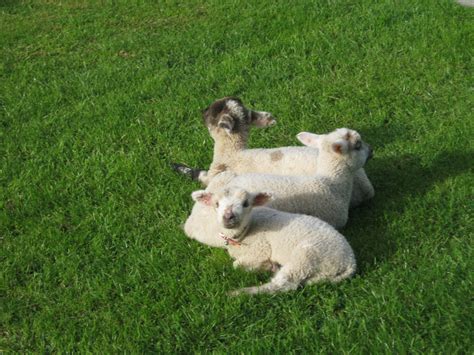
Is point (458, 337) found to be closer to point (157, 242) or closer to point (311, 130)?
point (157, 242)

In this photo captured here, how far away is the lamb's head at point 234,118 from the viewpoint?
657 cm

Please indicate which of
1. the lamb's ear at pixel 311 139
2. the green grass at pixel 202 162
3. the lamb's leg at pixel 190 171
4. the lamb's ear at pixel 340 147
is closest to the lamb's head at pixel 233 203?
the green grass at pixel 202 162

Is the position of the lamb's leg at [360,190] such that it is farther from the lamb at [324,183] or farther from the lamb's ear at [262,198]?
the lamb's ear at [262,198]

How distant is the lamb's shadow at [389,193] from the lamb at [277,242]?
0.31m

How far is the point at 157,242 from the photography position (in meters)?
5.79

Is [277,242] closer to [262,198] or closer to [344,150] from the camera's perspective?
[262,198]

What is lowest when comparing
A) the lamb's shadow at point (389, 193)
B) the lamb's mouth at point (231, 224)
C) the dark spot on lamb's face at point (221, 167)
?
the lamb's shadow at point (389, 193)

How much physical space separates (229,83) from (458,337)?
5.14 meters

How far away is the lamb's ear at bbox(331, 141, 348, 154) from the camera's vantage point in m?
5.65

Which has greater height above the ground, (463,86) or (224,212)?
(224,212)

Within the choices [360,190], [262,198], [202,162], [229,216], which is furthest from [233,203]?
[202,162]

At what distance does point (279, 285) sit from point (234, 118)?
219 cm

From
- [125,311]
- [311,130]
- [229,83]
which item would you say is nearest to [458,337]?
[125,311]

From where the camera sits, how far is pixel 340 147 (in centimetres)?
566
